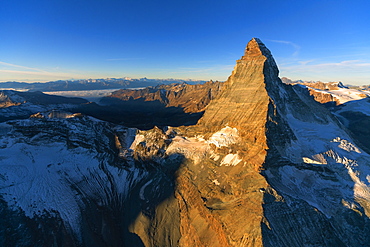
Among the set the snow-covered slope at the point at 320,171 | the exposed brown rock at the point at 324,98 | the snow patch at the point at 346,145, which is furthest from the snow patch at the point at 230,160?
the exposed brown rock at the point at 324,98

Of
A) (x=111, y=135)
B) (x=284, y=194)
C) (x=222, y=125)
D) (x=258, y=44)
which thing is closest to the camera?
(x=284, y=194)

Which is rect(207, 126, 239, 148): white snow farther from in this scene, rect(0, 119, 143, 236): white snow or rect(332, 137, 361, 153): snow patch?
rect(0, 119, 143, 236): white snow

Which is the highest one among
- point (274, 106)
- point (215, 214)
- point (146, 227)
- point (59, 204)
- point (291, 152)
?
point (274, 106)

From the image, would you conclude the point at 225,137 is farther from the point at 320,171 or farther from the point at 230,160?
the point at 320,171

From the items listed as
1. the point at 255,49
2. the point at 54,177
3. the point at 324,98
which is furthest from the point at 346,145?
the point at 324,98

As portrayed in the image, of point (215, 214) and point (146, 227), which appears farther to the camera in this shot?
point (146, 227)

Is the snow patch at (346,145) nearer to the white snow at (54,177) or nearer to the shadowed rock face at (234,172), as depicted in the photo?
the shadowed rock face at (234,172)

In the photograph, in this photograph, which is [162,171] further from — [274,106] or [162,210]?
[274,106]

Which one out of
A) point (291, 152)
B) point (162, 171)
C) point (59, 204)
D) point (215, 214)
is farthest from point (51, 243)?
point (291, 152)

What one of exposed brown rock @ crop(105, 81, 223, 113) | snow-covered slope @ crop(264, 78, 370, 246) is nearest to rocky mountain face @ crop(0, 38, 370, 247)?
snow-covered slope @ crop(264, 78, 370, 246)
